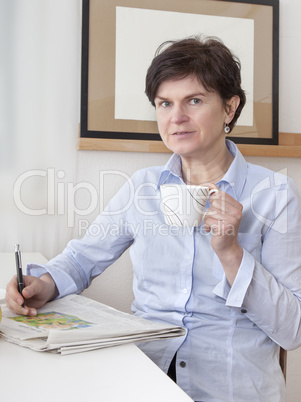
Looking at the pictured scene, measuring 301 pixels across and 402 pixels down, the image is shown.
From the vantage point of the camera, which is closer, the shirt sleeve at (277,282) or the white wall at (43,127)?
the shirt sleeve at (277,282)

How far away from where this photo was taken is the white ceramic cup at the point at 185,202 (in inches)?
36.2

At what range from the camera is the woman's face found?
1.15m

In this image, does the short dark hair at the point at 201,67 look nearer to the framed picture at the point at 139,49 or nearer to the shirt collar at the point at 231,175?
the shirt collar at the point at 231,175

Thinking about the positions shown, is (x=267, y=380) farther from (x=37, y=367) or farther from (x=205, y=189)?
(x=37, y=367)

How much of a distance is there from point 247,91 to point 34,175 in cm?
82

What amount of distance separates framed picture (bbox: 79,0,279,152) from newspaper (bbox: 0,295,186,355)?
0.85 metres

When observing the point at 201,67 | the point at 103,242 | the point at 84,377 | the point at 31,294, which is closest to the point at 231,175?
the point at 201,67

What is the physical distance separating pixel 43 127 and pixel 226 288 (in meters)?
0.92

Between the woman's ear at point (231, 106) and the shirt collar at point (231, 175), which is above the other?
the woman's ear at point (231, 106)

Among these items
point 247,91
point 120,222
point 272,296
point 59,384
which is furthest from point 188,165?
point 59,384

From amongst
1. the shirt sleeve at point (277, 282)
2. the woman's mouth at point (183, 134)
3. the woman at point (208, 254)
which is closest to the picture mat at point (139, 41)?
the woman at point (208, 254)

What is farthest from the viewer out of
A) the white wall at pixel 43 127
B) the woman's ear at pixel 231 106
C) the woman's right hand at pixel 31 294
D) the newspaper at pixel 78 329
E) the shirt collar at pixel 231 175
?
the white wall at pixel 43 127

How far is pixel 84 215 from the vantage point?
167 centimetres

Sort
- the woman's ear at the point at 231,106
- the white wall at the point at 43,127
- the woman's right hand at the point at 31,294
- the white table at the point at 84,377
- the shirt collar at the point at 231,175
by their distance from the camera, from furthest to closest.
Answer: the white wall at the point at 43,127 → the woman's ear at the point at 231,106 → the shirt collar at the point at 231,175 → the woman's right hand at the point at 31,294 → the white table at the point at 84,377
